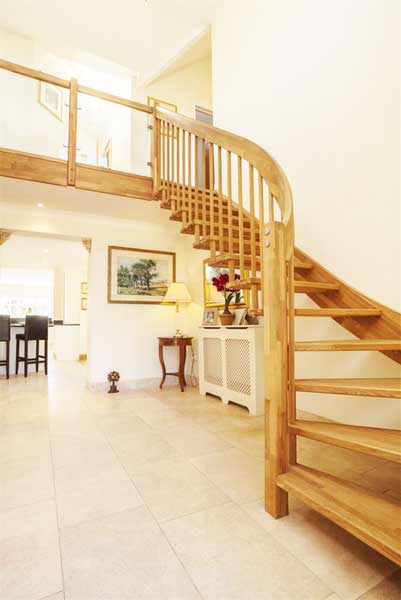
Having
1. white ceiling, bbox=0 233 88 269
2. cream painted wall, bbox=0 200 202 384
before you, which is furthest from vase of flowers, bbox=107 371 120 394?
white ceiling, bbox=0 233 88 269

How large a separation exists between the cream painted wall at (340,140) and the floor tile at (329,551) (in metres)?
1.15

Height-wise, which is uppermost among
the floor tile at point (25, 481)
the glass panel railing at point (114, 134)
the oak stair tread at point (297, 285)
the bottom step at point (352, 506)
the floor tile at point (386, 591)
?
the glass panel railing at point (114, 134)

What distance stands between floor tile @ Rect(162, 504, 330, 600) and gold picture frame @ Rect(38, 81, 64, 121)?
492cm

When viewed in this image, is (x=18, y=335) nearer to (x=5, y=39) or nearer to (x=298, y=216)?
(x=5, y=39)

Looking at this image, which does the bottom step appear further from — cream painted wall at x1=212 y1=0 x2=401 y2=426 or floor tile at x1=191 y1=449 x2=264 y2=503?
cream painted wall at x1=212 y1=0 x2=401 y2=426

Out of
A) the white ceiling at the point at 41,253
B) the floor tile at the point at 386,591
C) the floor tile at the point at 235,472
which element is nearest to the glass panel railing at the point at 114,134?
the white ceiling at the point at 41,253

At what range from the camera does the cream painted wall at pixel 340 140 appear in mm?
2230

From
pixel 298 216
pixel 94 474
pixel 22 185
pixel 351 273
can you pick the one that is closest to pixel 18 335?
pixel 22 185

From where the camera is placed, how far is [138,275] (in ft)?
15.6

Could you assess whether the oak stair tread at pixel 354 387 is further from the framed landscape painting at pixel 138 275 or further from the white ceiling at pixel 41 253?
the white ceiling at pixel 41 253

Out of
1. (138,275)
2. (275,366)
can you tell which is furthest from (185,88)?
(275,366)

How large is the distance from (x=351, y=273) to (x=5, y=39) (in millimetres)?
6225

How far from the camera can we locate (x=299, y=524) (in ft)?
4.58

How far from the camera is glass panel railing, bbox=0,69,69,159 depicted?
3.77 m
